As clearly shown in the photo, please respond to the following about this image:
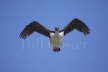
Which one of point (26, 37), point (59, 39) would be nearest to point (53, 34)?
point (59, 39)

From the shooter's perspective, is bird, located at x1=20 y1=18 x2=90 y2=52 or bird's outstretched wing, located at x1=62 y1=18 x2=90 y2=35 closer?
bird, located at x1=20 y1=18 x2=90 y2=52

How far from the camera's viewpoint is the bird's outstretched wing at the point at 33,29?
11794 millimetres

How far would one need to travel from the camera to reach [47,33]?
1239 centimetres

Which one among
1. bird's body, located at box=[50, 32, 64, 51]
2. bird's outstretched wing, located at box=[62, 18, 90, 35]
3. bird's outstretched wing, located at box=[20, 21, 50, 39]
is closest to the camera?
bird's body, located at box=[50, 32, 64, 51]

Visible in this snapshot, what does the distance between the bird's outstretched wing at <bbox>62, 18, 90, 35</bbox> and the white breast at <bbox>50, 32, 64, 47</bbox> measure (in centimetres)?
64

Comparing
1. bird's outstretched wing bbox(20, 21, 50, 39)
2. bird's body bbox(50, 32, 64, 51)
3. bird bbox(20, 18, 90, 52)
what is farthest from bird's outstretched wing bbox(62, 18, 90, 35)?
bird's outstretched wing bbox(20, 21, 50, 39)

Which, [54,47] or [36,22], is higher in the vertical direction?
[36,22]

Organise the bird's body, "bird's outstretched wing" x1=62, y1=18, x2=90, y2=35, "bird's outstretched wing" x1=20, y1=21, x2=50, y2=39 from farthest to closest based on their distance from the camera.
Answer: "bird's outstretched wing" x1=62, y1=18, x2=90, y2=35 < "bird's outstretched wing" x1=20, y1=21, x2=50, y2=39 < the bird's body

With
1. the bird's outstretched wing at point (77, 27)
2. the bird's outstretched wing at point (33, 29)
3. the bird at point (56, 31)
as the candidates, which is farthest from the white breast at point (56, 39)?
the bird's outstretched wing at point (33, 29)

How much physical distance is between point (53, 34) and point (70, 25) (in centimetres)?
109

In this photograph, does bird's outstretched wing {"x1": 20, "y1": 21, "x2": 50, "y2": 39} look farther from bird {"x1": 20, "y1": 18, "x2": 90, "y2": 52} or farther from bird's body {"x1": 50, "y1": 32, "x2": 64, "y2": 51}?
bird's body {"x1": 50, "y1": 32, "x2": 64, "y2": 51}

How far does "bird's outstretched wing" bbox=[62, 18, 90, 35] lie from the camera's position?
12.0m

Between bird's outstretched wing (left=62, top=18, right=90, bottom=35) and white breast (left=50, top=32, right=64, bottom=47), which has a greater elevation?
bird's outstretched wing (left=62, top=18, right=90, bottom=35)

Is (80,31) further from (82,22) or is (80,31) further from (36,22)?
(36,22)
